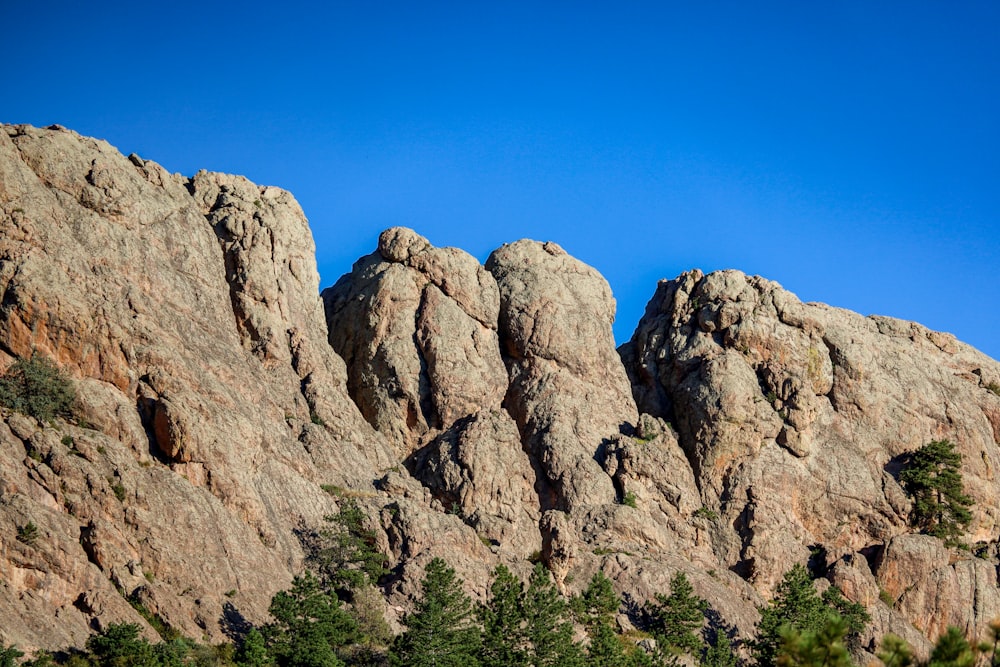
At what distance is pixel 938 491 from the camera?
12106 cm

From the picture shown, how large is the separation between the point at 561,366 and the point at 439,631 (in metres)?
38.5

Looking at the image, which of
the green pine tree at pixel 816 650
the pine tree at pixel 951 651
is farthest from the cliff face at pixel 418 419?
the pine tree at pixel 951 651

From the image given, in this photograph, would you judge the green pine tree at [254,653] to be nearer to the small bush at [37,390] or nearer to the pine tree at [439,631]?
the pine tree at [439,631]

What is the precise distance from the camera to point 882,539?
119 m

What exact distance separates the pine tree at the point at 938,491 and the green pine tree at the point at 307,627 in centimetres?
5539

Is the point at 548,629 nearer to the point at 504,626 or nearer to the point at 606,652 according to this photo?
the point at 504,626

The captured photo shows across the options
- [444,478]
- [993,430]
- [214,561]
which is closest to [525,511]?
[444,478]

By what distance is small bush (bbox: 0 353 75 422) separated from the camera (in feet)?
293

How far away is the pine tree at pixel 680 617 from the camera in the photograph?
100 m

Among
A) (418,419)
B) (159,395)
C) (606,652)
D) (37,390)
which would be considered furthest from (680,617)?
(37,390)

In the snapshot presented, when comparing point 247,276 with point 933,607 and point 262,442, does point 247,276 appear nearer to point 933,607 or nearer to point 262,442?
point 262,442

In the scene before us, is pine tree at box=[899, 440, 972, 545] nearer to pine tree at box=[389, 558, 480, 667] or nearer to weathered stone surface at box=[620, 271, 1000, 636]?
weathered stone surface at box=[620, 271, 1000, 636]

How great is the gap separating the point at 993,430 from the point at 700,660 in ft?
154

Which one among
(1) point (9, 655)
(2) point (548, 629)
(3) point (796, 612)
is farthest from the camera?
(3) point (796, 612)
